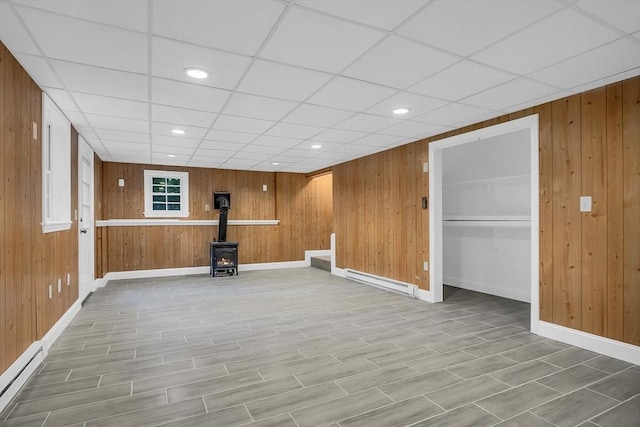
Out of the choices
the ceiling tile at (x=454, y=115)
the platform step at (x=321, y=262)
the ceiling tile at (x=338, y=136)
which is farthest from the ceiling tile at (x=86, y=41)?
the platform step at (x=321, y=262)

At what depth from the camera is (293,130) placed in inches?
176

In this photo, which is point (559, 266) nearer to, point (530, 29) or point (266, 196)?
point (530, 29)

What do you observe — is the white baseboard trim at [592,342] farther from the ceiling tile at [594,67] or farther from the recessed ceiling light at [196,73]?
the recessed ceiling light at [196,73]

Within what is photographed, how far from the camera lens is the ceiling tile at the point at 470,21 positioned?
1867 millimetres

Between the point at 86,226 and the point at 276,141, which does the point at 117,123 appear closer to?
the point at 276,141

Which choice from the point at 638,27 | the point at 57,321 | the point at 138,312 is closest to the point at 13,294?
the point at 57,321

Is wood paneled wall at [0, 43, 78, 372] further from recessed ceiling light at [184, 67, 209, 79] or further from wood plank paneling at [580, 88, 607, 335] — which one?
wood plank paneling at [580, 88, 607, 335]

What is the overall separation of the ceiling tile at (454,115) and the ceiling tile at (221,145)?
275 cm

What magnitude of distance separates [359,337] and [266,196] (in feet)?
17.9

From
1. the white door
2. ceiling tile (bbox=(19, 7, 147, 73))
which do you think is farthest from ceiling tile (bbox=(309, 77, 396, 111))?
the white door

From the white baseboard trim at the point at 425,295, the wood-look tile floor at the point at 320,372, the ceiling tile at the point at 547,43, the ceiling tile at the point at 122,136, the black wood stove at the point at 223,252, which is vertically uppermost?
the ceiling tile at the point at 547,43

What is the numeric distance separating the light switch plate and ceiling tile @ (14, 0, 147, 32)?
367 centimetres

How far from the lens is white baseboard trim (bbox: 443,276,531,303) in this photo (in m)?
4.83

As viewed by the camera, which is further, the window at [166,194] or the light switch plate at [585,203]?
the window at [166,194]
